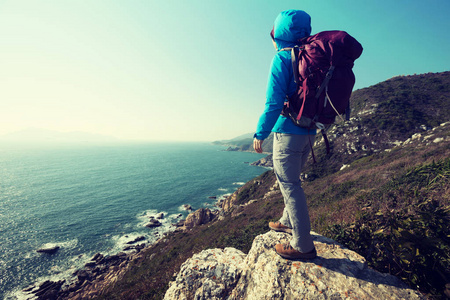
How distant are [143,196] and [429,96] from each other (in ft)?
218

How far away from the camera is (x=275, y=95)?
8.65 ft

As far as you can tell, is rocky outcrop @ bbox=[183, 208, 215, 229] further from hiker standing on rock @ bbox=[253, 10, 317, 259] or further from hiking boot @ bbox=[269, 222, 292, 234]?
hiker standing on rock @ bbox=[253, 10, 317, 259]

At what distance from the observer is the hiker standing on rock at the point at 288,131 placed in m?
2.65

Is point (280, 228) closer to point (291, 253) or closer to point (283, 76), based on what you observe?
point (291, 253)

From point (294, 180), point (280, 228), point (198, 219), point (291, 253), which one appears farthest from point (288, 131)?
point (198, 219)

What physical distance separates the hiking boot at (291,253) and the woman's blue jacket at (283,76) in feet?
6.82

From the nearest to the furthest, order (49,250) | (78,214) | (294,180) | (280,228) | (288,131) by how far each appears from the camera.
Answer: (288,131) → (294,180) → (280,228) → (49,250) → (78,214)

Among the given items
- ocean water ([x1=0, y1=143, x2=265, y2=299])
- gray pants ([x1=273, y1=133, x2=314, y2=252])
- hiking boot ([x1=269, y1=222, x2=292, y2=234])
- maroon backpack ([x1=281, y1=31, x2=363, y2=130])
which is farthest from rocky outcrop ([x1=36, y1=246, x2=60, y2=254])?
maroon backpack ([x1=281, y1=31, x2=363, y2=130])

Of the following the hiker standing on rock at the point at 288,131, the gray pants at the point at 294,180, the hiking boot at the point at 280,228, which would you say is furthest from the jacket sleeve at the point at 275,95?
the hiking boot at the point at 280,228

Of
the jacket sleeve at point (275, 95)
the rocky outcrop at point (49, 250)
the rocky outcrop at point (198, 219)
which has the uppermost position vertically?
the jacket sleeve at point (275, 95)

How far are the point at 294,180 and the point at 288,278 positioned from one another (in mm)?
1674

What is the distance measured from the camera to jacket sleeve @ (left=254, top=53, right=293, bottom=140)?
8.61ft

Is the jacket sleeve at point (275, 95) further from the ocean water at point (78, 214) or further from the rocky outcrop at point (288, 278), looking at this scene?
the ocean water at point (78, 214)

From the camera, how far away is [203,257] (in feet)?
16.6
